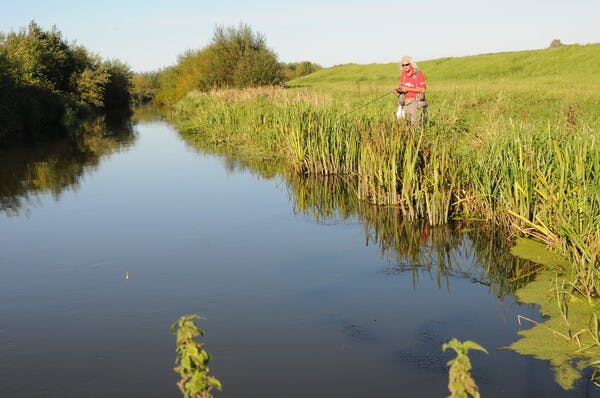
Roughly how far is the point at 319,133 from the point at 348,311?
22.8 feet

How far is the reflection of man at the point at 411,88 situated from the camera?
448 inches

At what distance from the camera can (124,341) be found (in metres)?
5.21

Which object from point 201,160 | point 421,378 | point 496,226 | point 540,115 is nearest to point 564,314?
point 421,378

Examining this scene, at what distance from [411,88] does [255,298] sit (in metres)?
6.55

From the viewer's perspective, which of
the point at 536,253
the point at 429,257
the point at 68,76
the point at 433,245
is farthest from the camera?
the point at 68,76

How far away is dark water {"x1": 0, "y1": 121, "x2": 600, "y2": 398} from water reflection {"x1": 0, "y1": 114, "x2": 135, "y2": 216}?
1.05m

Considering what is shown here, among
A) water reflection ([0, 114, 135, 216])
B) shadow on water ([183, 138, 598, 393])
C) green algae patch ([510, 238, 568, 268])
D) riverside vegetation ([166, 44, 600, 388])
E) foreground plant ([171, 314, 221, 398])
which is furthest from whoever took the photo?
water reflection ([0, 114, 135, 216])

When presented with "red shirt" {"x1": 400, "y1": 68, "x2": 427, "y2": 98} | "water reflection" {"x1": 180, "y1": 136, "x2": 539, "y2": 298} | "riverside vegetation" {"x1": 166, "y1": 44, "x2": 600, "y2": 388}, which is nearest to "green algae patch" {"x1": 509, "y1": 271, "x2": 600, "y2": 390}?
"riverside vegetation" {"x1": 166, "y1": 44, "x2": 600, "y2": 388}

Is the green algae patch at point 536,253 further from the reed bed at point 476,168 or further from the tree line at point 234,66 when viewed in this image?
the tree line at point 234,66

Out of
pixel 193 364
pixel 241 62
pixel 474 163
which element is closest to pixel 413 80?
pixel 474 163

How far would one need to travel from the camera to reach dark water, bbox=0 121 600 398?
4531mm

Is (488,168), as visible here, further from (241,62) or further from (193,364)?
(241,62)

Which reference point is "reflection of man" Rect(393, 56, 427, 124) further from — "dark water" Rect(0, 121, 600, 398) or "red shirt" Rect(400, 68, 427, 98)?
"dark water" Rect(0, 121, 600, 398)

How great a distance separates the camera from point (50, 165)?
54.6 ft
